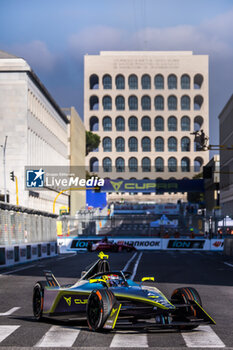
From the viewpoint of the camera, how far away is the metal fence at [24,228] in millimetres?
33406

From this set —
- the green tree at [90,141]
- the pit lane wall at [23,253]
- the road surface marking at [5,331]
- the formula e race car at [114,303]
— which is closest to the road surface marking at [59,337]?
the formula e race car at [114,303]

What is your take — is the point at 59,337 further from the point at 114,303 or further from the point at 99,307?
the point at 114,303

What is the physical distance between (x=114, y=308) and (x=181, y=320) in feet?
4.09

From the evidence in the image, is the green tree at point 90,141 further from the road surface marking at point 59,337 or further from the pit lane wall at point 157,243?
the road surface marking at point 59,337

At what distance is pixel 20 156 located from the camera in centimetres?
8481

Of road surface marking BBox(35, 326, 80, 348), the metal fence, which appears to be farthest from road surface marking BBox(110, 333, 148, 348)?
the metal fence

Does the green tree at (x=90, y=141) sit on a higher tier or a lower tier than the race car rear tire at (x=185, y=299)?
higher

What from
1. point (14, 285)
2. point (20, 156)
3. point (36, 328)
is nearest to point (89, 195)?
point (20, 156)

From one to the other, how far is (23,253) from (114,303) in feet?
90.7

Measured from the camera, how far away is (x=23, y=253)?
36469 millimetres

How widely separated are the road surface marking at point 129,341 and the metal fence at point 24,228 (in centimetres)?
2301

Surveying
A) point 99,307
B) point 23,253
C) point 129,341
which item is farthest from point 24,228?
point 129,341

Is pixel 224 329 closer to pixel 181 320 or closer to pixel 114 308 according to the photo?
pixel 181 320

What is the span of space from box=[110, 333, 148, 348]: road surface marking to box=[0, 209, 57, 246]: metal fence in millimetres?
23012
